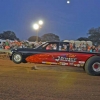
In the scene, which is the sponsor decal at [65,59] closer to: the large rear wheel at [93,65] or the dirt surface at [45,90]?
the large rear wheel at [93,65]

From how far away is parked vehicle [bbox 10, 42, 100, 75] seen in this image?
14062mm

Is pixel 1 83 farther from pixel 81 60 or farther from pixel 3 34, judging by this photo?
pixel 3 34

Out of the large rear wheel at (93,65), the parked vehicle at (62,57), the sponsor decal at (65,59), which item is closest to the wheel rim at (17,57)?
the parked vehicle at (62,57)

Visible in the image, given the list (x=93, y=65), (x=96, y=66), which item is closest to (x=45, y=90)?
(x=93, y=65)

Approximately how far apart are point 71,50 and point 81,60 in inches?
29.4

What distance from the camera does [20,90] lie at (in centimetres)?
873

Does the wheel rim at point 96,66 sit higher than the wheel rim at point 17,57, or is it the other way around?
the wheel rim at point 17,57

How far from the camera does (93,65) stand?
14.0 metres

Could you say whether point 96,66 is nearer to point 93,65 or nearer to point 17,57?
point 93,65

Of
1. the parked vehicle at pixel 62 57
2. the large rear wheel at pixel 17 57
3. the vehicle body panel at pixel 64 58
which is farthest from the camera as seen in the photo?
the large rear wheel at pixel 17 57

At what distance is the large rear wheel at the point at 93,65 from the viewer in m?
13.9

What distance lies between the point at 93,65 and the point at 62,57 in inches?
63.6

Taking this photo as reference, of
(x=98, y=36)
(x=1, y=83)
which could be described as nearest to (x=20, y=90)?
(x=1, y=83)

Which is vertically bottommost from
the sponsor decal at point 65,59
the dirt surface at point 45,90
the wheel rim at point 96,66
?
the dirt surface at point 45,90
